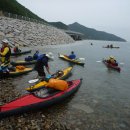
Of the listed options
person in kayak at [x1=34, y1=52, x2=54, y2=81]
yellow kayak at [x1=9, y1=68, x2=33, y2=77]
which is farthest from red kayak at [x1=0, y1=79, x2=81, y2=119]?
yellow kayak at [x1=9, y1=68, x2=33, y2=77]

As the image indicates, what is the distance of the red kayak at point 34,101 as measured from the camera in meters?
10.4

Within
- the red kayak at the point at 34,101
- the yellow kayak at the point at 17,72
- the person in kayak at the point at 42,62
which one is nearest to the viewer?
the red kayak at the point at 34,101

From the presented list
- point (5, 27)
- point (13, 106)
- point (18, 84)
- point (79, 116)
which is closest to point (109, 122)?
point (79, 116)

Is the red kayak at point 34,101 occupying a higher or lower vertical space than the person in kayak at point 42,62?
lower

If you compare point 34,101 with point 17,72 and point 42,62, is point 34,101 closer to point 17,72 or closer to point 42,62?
point 42,62

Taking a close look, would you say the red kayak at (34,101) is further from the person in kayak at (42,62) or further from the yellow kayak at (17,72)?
the yellow kayak at (17,72)

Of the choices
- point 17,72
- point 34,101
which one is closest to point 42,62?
point 34,101

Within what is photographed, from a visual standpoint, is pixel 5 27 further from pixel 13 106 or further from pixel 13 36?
pixel 13 106

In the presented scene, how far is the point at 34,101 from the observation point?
11.3 m

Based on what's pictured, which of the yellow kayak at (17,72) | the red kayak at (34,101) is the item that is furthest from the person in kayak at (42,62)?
the yellow kayak at (17,72)

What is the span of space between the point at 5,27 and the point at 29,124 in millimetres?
39789

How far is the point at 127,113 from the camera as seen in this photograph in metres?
12.7

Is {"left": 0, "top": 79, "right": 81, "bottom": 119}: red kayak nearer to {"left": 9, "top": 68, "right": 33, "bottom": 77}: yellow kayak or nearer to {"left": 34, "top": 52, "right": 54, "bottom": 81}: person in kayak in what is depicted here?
{"left": 34, "top": 52, "right": 54, "bottom": 81}: person in kayak

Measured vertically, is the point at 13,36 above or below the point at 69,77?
above
